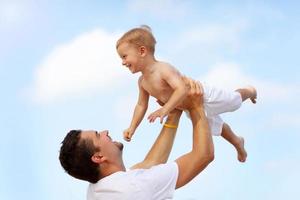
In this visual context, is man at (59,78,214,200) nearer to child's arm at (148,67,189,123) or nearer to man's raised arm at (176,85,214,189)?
man's raised arm at (176,85,214,189)

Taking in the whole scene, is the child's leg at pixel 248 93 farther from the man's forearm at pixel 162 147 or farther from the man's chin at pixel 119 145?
the man's chin at pixel 119 145

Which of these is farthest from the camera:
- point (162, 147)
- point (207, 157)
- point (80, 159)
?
point (162, 147)

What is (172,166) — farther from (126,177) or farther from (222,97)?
(222,97)

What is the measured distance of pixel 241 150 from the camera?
6805 mm

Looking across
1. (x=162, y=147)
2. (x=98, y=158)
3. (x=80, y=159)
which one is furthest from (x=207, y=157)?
(x=80, y=159)

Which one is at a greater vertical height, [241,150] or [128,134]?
[241,150]

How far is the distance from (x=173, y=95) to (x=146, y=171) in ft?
3.34

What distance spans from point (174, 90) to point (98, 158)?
1271mm

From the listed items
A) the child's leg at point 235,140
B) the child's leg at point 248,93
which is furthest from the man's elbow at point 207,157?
the child's leg at point 248,93

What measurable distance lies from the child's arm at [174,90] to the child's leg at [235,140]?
1153 mm

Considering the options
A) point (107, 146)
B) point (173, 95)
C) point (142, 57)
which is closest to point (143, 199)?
point (107, 146)

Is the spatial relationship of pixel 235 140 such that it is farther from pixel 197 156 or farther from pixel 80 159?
pixel 80 159

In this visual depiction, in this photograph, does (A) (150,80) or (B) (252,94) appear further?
(B) (252,94)

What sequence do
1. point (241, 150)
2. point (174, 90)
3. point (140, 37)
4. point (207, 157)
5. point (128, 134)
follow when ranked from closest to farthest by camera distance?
point (207, 157)
point (174, 90)
point (140, 37)
point (128, 134)
point (241, 150)
